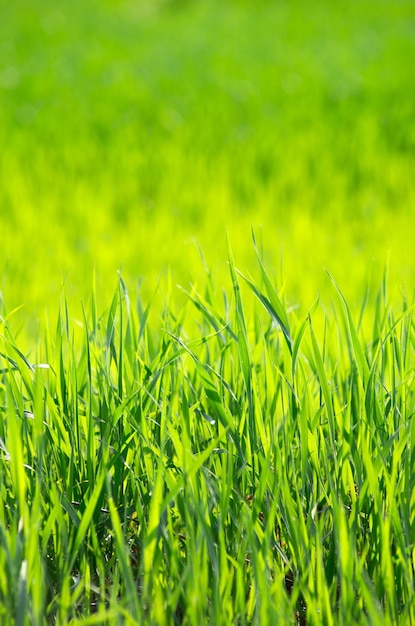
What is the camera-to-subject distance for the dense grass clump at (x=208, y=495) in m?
0.93

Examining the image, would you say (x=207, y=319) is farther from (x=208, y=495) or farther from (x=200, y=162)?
(x=200, y=162)

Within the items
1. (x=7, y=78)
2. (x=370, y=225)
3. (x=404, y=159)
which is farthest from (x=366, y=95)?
(x=7, y=78)

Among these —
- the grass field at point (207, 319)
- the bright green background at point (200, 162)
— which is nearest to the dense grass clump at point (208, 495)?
the grass field at point (207, 319)

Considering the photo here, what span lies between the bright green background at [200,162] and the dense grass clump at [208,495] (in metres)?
1.16

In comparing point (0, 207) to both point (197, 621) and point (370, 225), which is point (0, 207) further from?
point (197, 621)

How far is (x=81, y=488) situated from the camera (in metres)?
1.19

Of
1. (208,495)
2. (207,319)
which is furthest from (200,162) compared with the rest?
(208,495)

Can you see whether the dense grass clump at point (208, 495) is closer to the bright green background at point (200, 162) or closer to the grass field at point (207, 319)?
the grass field at point (207, 319)

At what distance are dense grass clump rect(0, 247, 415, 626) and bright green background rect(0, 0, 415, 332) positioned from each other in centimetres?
116

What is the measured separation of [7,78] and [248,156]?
316cm

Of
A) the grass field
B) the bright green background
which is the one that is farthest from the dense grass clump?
the bright green background

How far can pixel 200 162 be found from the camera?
516cm

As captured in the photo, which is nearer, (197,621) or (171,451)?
(197,621)

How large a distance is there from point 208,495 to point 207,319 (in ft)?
1.43
